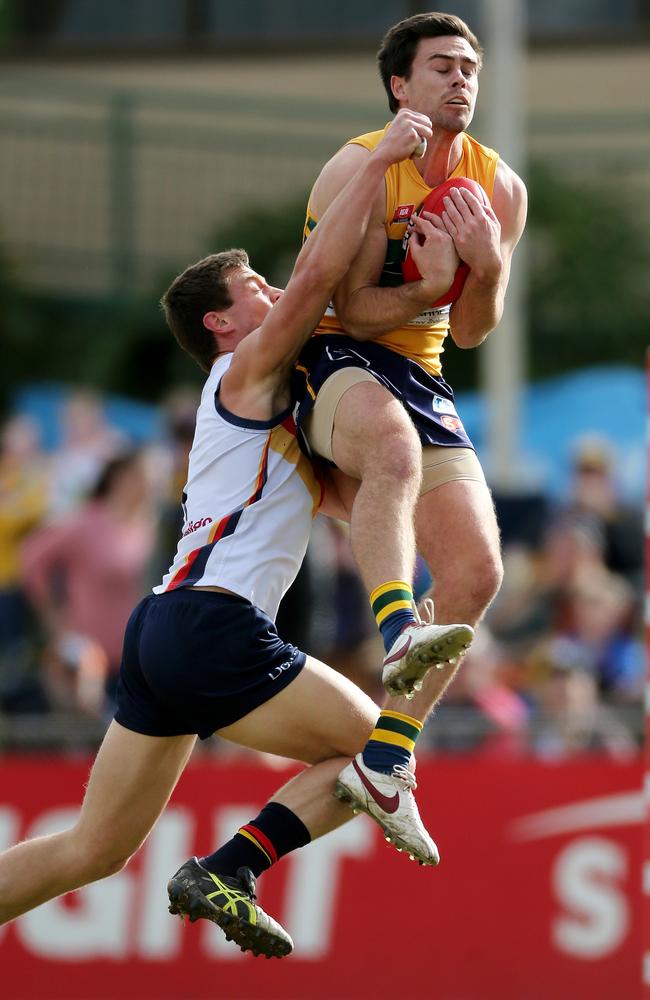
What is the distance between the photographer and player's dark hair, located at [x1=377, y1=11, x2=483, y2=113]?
571 cm

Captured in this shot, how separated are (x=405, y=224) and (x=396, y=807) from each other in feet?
5.74

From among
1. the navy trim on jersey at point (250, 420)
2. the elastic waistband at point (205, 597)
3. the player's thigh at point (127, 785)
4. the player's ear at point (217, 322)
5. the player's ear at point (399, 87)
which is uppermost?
the player's ear at point (399, 87)

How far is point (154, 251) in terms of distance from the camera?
17703 mm

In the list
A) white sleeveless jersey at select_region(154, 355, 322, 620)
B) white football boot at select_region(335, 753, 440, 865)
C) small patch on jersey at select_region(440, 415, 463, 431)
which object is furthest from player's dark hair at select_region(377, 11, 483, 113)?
white football boot at select_region(335, 753, 440, 865)

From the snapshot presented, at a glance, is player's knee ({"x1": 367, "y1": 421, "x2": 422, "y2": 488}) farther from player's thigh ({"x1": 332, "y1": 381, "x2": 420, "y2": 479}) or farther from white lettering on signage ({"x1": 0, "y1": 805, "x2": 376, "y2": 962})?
white lettering on signage ({"x1": 0, "y1": 805, "x2": 376, "y2": 962})

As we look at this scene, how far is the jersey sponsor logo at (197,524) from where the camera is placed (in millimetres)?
5762

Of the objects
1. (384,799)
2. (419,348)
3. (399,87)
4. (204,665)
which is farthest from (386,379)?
(384,799)

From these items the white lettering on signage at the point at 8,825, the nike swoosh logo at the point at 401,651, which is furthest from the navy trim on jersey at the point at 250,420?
the white lettering on signage at the point at 8,825

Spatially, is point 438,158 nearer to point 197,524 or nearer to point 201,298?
point 201,298

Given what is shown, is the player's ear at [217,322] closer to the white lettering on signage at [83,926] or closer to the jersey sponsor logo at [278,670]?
the jersey sponsor logo at [278,670]

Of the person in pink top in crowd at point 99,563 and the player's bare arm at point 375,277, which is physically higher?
the player's bare arm at point 375,277

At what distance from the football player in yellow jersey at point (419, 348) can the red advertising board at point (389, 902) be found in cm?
388

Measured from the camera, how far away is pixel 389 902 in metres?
9.48

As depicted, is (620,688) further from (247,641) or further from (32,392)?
(32,392)
